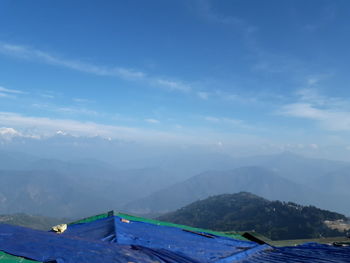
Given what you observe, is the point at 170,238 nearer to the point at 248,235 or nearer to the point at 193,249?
the point at 193,249

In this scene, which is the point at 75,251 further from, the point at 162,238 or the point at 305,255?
the point at 305,255

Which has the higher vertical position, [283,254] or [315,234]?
[283,254]

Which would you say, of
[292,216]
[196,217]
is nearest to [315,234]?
[292,216]

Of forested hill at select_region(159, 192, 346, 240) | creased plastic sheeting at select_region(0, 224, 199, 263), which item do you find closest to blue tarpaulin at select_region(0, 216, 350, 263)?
creased plastic sheeting at select_region(0, 224, 199, 263)

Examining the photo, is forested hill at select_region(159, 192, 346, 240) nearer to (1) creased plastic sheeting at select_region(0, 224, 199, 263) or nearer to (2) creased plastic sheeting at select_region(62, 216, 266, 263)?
(2) creased plastic sheeting at select_region(62, 216, 266, 263)

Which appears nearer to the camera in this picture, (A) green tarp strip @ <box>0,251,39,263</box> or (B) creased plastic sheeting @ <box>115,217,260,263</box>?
(A) green tarp strip @ <box>0,251,39,263</box>

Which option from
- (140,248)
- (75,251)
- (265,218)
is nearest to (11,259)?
(75,251)

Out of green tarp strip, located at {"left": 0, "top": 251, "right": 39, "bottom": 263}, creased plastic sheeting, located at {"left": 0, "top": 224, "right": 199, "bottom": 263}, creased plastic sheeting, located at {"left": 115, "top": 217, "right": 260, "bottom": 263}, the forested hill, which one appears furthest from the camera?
the forested hill

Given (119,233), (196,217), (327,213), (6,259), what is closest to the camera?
(6,259)

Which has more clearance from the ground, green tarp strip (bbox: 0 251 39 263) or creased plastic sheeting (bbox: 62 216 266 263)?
creased plastic sheeting (bbox: 62 216 266 263)

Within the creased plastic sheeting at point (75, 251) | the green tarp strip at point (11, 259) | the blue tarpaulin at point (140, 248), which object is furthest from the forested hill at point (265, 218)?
the green tarp strip at point (11, 259)
